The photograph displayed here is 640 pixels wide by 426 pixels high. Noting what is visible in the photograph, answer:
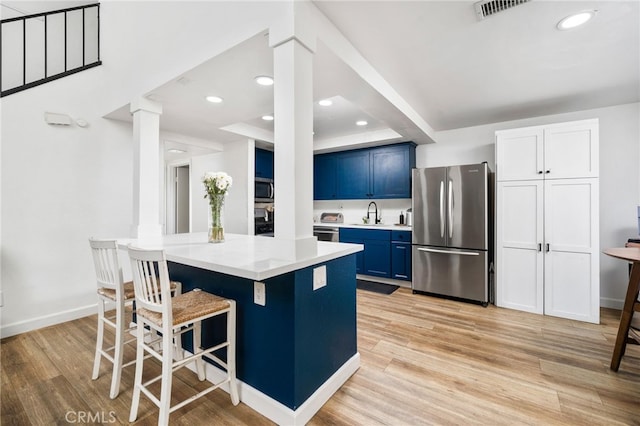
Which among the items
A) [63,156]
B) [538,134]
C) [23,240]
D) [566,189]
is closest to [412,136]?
[538,134]

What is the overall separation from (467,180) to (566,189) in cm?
98

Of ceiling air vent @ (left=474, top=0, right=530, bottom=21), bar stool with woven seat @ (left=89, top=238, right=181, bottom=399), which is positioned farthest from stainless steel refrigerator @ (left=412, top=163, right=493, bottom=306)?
bar stool with woven seat @ (left=89, top=238, right=181, bottom=399)

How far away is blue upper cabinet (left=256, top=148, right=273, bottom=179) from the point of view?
4839 mm

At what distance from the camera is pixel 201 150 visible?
16.1 feet

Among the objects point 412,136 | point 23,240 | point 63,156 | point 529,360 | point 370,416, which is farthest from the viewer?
point 412,136

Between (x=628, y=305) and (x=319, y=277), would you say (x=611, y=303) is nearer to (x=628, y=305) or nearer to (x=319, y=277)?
(x=628, y=305)

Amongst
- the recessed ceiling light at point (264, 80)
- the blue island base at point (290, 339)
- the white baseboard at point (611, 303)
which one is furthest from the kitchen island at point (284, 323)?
the white baseboard at point (611, 303)

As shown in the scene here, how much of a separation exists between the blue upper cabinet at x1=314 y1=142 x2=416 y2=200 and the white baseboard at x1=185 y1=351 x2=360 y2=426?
3.21 metres

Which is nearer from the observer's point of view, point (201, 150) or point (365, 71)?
point (365, 71)

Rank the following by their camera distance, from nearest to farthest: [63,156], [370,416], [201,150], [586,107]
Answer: [370,416], [63,156], [586,107], [201,150]

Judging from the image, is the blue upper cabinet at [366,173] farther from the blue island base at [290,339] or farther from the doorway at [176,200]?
the doorway at [176,200]

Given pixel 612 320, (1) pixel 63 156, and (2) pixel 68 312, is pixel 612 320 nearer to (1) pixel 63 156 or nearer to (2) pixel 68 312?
(2) pixel 68 312

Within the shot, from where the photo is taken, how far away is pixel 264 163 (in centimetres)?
498

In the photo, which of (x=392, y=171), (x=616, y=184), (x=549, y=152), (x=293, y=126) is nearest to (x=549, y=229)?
(x=549, y=152)
